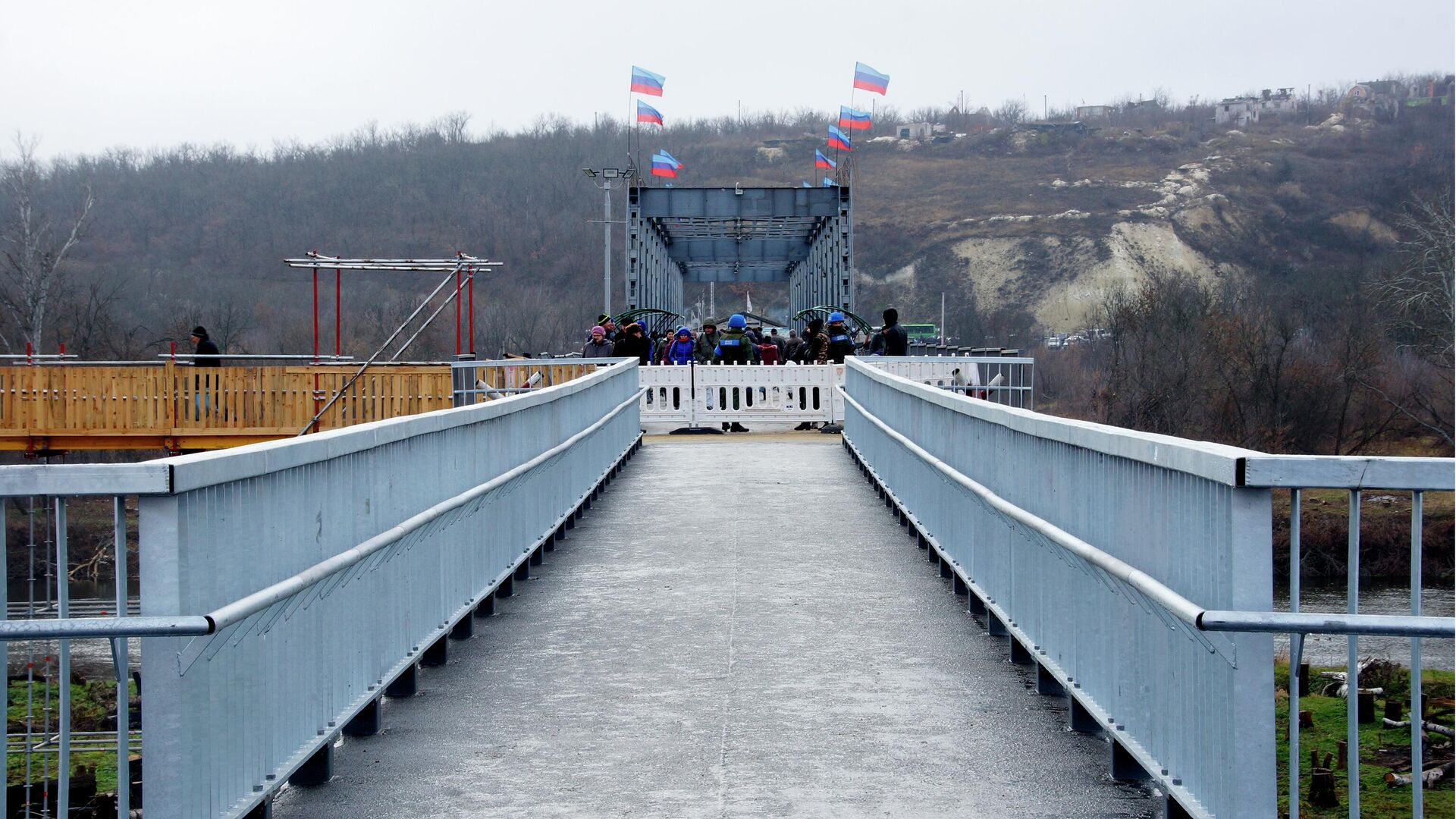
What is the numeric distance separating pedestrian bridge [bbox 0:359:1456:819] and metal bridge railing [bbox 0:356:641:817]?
0.05 ft

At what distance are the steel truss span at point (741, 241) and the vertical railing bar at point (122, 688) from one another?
36.2 metres

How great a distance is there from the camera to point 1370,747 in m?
21.1

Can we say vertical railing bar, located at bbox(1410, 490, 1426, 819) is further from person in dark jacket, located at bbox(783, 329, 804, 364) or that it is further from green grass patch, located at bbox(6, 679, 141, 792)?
person in dark jacket, located at bbox(783, 329, 804, 364)

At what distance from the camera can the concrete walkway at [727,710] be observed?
5.86m

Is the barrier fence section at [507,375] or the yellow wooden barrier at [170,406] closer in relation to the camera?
the barrier fence section at [507,375]

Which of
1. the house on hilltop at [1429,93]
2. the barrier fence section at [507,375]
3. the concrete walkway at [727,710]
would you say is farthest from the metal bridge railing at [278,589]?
the house on hilltop at [1429,93]

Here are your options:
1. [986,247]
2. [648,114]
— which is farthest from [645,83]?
[986,247]

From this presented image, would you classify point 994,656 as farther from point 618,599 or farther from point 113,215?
point 113,215

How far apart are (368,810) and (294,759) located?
13.7 inches

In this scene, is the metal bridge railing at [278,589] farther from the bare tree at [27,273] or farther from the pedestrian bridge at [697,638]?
the bare tree at [27,273]

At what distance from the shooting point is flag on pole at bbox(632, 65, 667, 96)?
47500 mm

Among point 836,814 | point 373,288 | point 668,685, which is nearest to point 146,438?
point 668,685

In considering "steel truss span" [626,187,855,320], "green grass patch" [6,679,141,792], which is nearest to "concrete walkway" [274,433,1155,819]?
"green grass patch" [6,679,141,792]

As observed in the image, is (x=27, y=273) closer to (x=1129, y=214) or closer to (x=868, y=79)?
(x=868, y=79)
